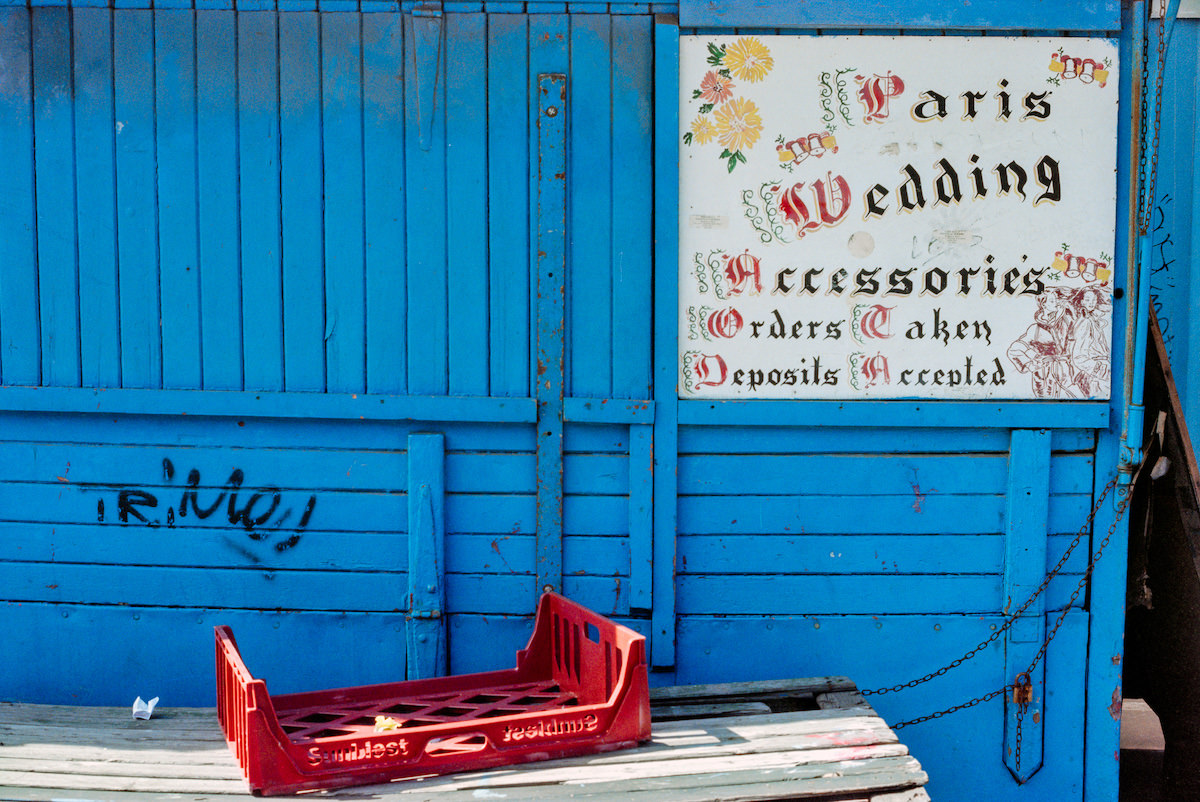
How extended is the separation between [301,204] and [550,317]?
1.01m

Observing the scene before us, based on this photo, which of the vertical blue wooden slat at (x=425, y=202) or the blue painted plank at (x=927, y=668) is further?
the blue painted plank at (x=927, y=668)

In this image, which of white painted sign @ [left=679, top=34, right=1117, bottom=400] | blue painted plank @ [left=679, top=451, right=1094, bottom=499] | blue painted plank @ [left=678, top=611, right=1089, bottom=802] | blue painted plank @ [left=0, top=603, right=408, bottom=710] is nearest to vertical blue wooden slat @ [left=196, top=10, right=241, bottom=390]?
blue painted plank @ [left=0, top=603, right=408, bottom=710]

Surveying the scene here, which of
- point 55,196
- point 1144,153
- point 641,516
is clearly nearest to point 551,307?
point 641,516

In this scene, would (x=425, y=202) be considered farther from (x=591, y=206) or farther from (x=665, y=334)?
(x=665, y=334)

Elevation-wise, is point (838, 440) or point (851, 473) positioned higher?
point (838, 440)

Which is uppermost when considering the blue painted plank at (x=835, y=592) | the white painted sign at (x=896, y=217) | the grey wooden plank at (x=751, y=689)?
the white painted sign at (x=896, y=217)

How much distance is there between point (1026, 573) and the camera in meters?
3.51

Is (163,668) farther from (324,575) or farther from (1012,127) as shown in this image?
(1012,127)

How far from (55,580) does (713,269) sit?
2779 millimetres

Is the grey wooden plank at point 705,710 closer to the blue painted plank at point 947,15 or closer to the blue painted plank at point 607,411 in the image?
the blue painted plank at point 607,411

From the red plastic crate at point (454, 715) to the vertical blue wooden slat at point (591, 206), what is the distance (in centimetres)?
88

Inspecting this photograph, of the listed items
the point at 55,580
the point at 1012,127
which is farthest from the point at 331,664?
the point at 1012,127

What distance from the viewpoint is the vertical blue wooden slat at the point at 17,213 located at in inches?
136

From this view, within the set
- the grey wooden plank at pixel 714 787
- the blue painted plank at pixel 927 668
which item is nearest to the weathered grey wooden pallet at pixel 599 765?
the grey wooden plank at pixel 714 787
